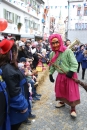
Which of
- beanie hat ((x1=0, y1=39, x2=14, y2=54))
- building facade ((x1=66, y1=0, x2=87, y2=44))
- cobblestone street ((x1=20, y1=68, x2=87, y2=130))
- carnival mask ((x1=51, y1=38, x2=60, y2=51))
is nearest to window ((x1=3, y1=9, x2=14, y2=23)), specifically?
cobblestone street ((x1=20, y1=68, x2=87, y2=130))

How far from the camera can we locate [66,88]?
13.2 ft

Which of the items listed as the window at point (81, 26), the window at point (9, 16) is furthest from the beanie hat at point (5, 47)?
the window at point (81, 26)

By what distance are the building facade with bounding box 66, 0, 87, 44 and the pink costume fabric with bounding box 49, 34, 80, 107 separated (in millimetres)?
26319

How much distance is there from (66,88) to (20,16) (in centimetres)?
1629

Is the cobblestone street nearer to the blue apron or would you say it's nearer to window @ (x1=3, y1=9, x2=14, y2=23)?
the blue apron

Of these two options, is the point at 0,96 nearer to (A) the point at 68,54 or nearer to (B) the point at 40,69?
(A) the point at 68,54

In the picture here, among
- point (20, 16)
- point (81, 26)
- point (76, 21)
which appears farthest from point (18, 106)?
point (76, 21)

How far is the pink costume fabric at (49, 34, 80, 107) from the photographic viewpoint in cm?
389

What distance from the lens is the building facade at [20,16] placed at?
15.8 m

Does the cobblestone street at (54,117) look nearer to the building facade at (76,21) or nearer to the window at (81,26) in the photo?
the window at (81,26)

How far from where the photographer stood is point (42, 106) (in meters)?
4.41

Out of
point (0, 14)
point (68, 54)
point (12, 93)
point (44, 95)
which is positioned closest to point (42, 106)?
point (44, 95)

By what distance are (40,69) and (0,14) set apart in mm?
8292

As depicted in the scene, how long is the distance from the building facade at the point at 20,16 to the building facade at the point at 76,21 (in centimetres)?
740
